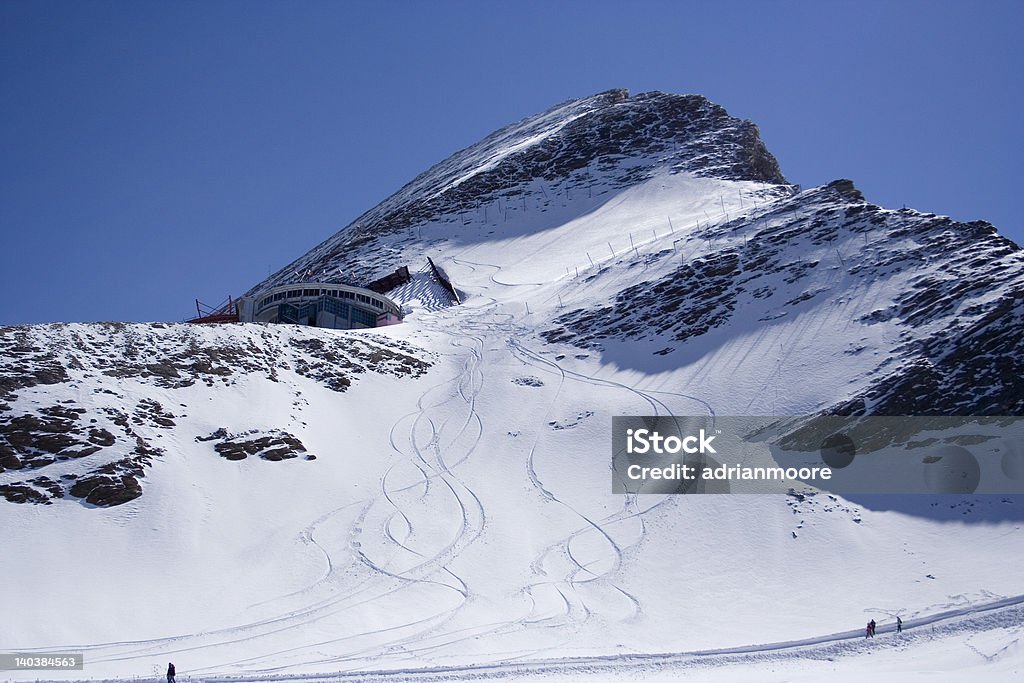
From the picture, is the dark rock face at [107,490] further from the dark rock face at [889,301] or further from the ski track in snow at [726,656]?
the dark rock face at [889,301]

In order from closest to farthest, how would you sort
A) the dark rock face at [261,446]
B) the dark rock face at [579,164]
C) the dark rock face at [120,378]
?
the dark rock face at [120,378]
the dark rock face at [261,446]
the dark rock face at [579,164]

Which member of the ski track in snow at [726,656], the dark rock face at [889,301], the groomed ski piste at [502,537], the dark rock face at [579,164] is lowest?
the ski track in snow at [726,656]

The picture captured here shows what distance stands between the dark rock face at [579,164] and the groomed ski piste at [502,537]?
42190mm

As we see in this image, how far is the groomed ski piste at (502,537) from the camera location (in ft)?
101

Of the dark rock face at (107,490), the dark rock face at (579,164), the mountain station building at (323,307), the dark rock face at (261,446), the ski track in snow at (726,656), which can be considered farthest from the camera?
the dark rock face at (579,164)

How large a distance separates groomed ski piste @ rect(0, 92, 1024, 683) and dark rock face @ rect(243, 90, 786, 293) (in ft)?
138

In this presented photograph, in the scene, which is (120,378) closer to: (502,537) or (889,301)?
(502,537)

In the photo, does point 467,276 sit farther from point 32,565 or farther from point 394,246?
point 32,565

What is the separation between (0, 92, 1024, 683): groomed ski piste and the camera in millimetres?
30766

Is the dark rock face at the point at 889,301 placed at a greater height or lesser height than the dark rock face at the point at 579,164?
lesser

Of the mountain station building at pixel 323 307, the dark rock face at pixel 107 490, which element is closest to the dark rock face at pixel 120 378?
the dark rock face at pixel 107 490

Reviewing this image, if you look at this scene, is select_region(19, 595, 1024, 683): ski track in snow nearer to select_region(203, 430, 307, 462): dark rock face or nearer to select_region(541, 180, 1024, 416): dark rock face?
select_region(541, 180, 1024, 416): dark rock face

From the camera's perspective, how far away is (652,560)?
3788 centimetres

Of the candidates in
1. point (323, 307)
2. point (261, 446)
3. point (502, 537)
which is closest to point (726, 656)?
point (502, 537)
